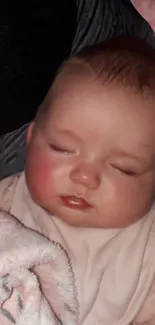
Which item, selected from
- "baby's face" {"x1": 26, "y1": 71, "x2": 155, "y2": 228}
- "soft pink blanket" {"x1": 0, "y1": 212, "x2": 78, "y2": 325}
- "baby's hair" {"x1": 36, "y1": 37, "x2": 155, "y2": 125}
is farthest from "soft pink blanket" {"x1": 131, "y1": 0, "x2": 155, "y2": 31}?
"soft pink blanket" {"x1": 0, "y1": 212, "x2": 78, "y2": 325}

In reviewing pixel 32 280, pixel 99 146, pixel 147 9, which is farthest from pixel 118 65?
pixel 32 280

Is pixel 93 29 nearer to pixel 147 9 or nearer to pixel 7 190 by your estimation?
pixel 147 9

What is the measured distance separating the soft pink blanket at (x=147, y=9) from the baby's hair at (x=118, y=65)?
12 centimetres

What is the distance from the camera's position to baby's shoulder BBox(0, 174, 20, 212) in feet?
4.45

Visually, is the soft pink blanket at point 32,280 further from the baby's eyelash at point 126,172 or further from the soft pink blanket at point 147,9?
the soft pink blanket at point 147,9

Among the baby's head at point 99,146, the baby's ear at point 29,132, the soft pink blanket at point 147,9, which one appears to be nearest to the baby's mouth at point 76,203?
the baby's head at point 99,146

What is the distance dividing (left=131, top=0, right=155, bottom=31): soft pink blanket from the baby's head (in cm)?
20

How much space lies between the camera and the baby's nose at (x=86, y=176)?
47.0 inches

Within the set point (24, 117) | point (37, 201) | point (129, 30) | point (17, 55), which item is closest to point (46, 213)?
point (37, 201)

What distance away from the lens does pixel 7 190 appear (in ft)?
4.50

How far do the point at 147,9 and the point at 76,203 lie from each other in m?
0.45

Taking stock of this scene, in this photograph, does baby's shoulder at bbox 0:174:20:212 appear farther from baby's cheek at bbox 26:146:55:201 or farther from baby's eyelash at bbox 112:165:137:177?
baby's eyelash at bbox 112:165:137:177

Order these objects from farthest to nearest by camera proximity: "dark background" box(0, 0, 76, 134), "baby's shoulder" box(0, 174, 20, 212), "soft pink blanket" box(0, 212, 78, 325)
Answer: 1. "baby's shoulder" box(0, 174, 20, 212)
2. "dark background" box(0, 0, 76, 134)
3. "soft pink blanket" box(0, 212, 78, 325)

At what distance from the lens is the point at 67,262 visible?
1.24m
